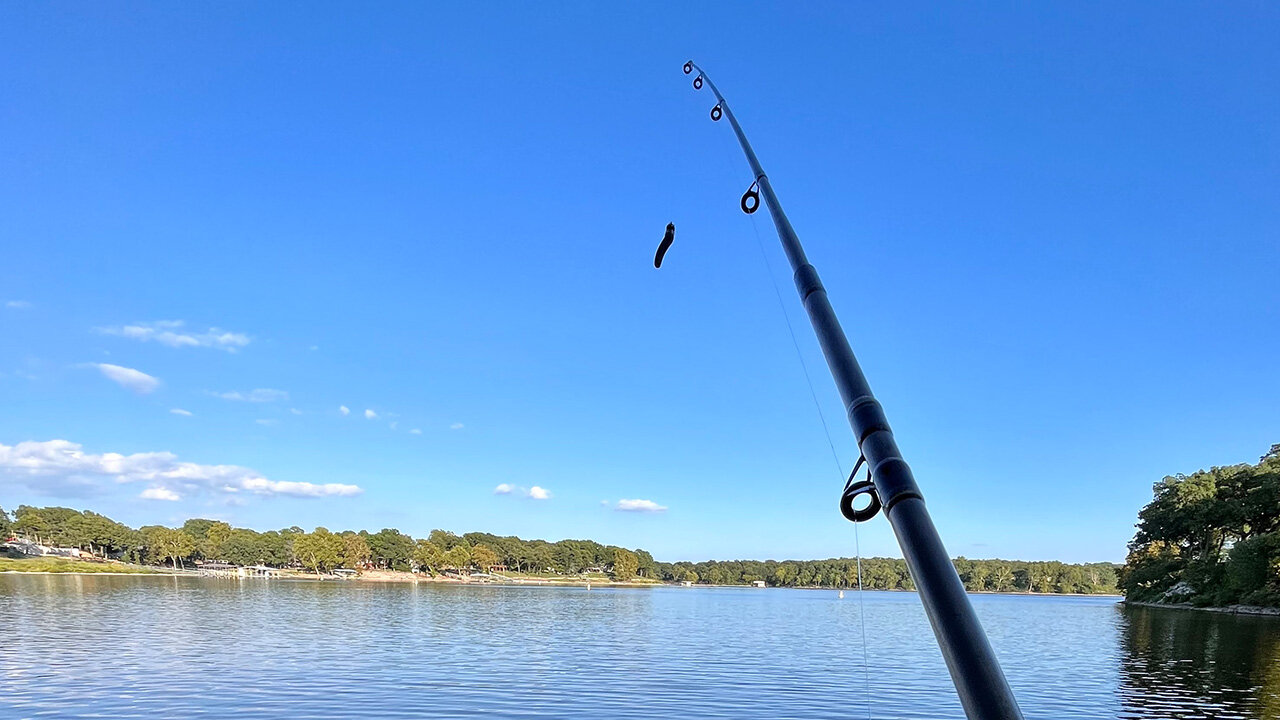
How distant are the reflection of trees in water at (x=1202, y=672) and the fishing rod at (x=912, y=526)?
84.5ft

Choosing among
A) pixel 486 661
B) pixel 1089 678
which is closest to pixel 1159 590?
pixel 1089 678

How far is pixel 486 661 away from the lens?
1276 inches

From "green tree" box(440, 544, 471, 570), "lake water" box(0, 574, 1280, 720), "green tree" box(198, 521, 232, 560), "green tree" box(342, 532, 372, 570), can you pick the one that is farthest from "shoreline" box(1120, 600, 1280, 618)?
"green tree" box(198, 521, 232, 560)

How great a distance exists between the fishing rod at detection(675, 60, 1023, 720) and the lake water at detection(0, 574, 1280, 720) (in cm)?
2091

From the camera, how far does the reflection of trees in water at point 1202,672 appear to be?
23422mm

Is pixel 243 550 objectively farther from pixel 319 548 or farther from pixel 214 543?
pixel 319 548

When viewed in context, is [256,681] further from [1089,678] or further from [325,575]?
[325,575]

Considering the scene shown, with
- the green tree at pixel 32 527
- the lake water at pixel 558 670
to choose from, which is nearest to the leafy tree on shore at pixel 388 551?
the green tree at pixel 32 527

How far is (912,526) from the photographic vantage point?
212cm

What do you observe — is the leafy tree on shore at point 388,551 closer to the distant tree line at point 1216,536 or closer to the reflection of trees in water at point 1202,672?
the distant tree line at point 1216,536

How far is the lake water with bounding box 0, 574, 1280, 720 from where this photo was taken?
2269 cm

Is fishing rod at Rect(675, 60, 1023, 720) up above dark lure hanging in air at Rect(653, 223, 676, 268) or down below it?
below

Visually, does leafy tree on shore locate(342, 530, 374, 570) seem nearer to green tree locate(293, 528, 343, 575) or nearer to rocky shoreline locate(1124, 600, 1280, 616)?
green tree locate(293, 528, 343, 575)

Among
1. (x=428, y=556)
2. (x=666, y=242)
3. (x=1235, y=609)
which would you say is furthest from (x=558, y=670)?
(x=428, y=556)
